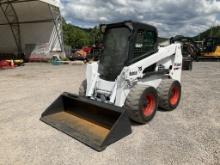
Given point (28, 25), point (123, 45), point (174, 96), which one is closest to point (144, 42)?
point (123, 45)

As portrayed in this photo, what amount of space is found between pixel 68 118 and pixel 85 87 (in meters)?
1.04

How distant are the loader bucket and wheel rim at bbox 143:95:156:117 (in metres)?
0.85

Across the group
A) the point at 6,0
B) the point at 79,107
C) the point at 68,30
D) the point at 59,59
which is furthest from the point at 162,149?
the point at 68,30

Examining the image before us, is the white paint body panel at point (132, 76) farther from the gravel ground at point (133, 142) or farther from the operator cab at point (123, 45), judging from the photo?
the gravel ground at point (133, 142)

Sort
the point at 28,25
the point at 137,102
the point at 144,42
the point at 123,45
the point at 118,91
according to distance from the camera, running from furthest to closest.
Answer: the point at 28,25, the point at 144,42, the point at 123,45, the point at 118,91, the point at 137,102

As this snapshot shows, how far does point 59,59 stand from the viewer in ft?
69.1

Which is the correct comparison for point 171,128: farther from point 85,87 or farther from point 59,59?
point 59,59

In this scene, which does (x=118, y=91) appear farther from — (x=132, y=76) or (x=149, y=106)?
(x=149, y=106)

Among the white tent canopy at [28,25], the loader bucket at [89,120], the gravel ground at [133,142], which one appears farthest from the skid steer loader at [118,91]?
the white tent canopy at [28,25]

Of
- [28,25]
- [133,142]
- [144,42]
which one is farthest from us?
[28,25]

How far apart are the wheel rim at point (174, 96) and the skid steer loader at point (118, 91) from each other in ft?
0.21

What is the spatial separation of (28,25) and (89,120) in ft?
67.6

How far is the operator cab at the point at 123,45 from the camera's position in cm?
470

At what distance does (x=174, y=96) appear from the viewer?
5.89 metres
